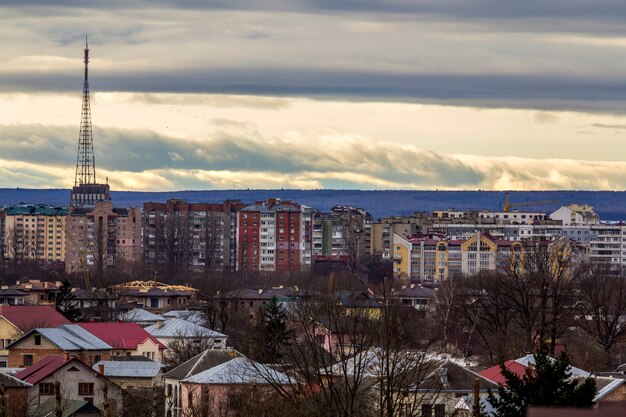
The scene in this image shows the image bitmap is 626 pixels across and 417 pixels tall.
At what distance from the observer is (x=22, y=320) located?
3120 inches

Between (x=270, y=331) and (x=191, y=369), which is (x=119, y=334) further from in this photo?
(x=191, y=369)

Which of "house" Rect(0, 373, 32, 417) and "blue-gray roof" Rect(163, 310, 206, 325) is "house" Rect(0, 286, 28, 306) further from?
Result: "house" Rect(0, 373, 32, 417)

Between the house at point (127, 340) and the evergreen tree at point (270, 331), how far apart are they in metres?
4.41

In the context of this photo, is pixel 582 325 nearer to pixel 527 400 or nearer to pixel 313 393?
pixel 527 400

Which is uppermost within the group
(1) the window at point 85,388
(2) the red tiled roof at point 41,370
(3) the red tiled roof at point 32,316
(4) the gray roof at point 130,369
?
(3) the red tiled roof at point 32,316

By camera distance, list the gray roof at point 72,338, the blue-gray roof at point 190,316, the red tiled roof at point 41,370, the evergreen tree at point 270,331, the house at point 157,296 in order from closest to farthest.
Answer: the red tiled roof at point 41,370 → the evergreen tree at point 270,331 → the gray roof at point 72,338 → the blue-gray roof at point 190,316 → the house at point 157,296

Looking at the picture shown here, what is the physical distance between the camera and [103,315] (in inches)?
3873

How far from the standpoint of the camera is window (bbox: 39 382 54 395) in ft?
179

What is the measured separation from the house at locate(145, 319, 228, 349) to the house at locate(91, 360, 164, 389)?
10.8 meters

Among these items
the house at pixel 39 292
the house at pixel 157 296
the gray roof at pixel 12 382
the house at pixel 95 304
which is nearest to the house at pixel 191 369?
the gray roof at pixel 12 382

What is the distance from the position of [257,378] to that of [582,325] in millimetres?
33108

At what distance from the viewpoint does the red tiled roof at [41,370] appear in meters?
55.8

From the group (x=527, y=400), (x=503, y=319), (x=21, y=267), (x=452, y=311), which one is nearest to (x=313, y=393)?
(x=527, y=400)

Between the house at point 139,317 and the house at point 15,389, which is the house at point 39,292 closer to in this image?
the house at point 139,317
